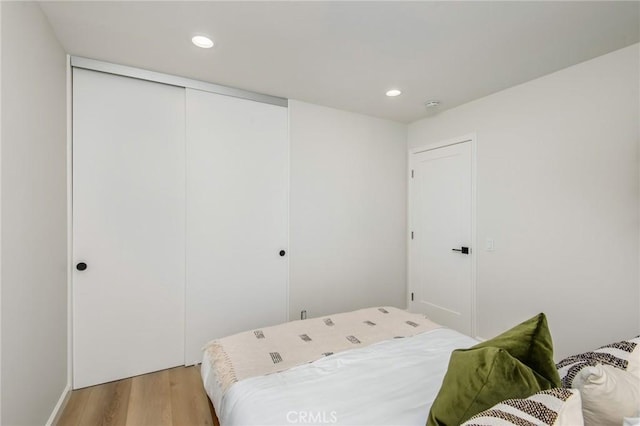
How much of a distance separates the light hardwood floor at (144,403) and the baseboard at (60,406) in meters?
0.03

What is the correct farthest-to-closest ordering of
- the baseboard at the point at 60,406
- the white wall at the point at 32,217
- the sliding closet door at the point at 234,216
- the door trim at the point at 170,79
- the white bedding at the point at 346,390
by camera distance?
the sliding closet door at the point at 234,216, the door trim at the point at 170,79, the baseboard at the point at 60,406, the white wall at the point at 32,217, the white bedding at the point at 346,390

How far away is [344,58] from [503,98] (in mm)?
1601

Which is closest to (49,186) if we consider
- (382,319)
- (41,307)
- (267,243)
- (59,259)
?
(59,259)

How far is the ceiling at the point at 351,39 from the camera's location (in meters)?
1.67

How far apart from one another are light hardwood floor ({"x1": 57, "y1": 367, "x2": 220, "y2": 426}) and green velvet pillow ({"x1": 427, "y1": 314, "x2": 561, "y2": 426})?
1.38 metres

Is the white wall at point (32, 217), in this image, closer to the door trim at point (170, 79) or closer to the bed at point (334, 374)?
the door trim at point (170, 79)

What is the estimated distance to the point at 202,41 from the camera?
198 cm

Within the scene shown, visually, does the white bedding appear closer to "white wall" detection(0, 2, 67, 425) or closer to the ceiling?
"white wall" detection(0, 2, 67, 425)

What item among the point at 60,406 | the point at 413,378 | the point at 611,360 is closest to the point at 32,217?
the point at 60,406

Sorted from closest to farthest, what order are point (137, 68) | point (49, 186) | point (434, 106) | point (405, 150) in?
point (49, 186)
point (137, 68)
point (434, 106)
point (405, 150)

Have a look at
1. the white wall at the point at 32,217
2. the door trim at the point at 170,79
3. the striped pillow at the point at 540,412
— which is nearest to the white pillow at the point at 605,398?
the striped pillow at the point at 540,412

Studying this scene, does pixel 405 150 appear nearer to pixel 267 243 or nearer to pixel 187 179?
pixel 267 243

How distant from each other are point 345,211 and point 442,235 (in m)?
1.12

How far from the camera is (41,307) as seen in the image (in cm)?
168
